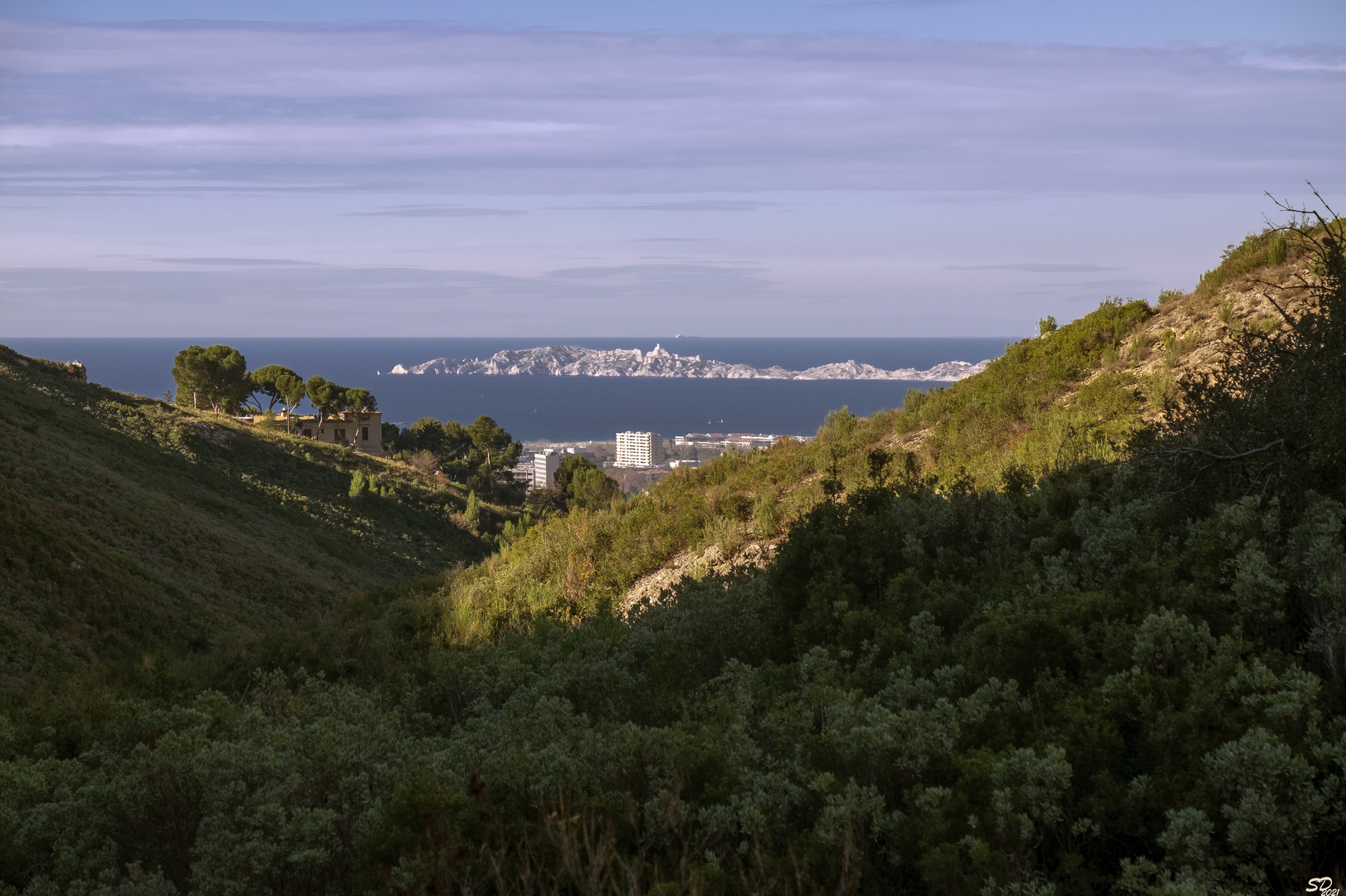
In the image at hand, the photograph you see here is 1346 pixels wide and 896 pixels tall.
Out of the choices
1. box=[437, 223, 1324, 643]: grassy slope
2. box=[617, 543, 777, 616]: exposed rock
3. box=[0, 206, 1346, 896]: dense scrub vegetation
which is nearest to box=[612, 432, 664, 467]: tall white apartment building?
box=[437, 223, 1324, 643]: grassy slope

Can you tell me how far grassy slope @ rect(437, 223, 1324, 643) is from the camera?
400 inches

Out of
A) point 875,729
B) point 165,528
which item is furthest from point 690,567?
point 165,528

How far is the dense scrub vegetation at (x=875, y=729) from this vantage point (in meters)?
3.21

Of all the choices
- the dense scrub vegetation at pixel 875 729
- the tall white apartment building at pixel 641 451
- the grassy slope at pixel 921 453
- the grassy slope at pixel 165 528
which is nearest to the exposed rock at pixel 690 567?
the grassy slope at pixel 921 453

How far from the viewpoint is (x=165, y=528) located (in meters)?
23.1

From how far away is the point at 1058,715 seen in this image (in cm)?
395

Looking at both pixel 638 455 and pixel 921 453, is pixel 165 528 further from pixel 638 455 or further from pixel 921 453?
pixel 638 455

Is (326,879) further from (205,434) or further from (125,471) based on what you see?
(205,434)

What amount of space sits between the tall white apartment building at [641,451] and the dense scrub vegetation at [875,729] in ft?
327

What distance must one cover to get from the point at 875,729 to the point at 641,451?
109 meters

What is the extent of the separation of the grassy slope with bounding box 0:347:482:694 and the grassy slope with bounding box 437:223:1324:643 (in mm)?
4601

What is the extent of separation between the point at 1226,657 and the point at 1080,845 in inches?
45.3

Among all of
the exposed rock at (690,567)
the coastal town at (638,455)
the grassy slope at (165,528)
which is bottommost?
the coastal town at (638,455)

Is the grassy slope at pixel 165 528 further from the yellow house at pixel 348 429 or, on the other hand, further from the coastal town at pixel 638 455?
the coastal town at pixel 638 455
